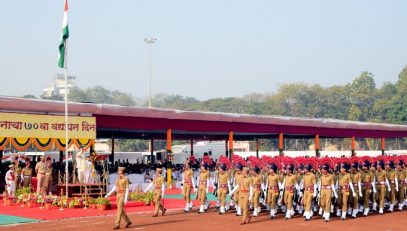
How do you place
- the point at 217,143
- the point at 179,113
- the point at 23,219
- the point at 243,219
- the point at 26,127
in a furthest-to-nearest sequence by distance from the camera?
1. the point at 217,143
2. the point at 179,113
3. the point at 26,127
4. the point at 23,219
5. the point at 243,219

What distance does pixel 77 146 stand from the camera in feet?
89.0

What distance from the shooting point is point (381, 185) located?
20625 mm

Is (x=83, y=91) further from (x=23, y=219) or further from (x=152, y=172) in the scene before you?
(x=23, y=219)

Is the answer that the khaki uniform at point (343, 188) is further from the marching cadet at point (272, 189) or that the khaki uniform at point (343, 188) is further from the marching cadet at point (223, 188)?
the marching cadet at point (223, 188)

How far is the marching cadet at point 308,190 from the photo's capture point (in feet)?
59.8

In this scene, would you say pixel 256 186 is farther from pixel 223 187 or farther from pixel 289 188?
pixel 223 187

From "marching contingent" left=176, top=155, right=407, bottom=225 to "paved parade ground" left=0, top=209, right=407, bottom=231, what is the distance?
48 centimetres

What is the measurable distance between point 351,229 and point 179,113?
16254 mm

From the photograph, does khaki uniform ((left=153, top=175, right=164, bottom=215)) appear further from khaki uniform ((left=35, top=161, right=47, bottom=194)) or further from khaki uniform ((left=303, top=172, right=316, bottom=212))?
khaki uniform ((left=35, top=161, right=47, bottom=194))

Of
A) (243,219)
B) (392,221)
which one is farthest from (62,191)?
(392,221)

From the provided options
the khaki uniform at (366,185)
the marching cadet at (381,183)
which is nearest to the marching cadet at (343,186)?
the khaki uniform at (366,185)

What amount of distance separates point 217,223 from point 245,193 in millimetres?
1253

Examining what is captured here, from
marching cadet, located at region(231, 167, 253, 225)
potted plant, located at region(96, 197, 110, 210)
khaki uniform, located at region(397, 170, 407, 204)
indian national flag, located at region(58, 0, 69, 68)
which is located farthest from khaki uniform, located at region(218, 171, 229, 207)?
indian national flag, located at region(58, 0, 69, 68)

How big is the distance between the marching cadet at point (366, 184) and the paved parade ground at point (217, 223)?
0.44 m
